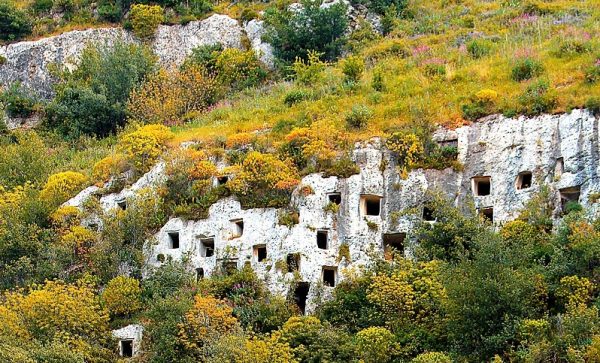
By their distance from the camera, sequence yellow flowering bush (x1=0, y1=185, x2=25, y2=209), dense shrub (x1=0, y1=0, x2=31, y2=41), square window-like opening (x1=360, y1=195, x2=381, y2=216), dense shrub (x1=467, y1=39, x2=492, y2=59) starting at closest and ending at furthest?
square window-like opening (x1=360, y1=195, x2=381, y2=216) → yellow flowering bush (x1=0, y1=185, x2=25, y2=209) → dense shrub (x1=467, y1=39, x2=492, y2=59) → dense shrub (x1=0, y1=0, x2=31, y2=41)

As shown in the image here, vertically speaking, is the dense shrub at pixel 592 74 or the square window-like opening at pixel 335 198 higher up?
the dense shrub at pixel 592 74

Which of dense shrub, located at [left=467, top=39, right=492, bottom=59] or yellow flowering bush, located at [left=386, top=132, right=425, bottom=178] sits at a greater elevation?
dense shrub, located at [left=467, top=39, right=492, bottom=59]

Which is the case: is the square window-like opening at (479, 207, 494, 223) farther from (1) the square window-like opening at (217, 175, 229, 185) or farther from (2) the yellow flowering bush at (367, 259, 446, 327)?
(1) the square window-like opening at (217, 175, 229, 185)

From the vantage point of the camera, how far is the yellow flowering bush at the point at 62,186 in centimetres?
4641

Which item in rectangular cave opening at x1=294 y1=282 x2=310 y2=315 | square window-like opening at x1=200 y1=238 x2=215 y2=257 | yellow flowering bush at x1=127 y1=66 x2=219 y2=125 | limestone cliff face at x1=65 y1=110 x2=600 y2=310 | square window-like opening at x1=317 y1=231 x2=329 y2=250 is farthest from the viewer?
yellow flowering bush at x1=127 y1=66 x2=219 y2=125

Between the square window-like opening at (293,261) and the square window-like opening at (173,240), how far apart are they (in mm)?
6171

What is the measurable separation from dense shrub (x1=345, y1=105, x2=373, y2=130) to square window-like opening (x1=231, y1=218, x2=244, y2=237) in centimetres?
744

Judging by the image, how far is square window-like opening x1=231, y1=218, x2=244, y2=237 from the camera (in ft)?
141

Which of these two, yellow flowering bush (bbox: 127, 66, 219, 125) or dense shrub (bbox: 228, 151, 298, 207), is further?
yellow flowering bush (bbox: 127, 66, 219, 125)

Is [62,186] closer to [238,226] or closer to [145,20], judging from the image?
[238,226]

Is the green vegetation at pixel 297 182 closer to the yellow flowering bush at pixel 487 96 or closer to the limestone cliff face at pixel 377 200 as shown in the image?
the yellow flowering bush at pixel 487 96

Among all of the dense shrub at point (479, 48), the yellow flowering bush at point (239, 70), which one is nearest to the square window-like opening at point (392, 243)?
the dense shrub at point (479, 48)

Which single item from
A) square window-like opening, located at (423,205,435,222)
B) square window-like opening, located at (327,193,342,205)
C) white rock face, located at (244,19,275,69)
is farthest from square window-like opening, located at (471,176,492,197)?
white rock face, located at (244,19,275,69)

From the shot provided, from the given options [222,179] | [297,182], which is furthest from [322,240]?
[222,179]
